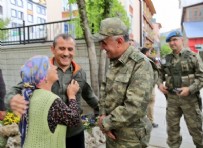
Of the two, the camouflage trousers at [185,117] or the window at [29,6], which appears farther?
the window at [29,6]

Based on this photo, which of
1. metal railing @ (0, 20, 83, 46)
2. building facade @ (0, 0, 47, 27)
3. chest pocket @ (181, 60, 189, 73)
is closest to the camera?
chest pocket @ (181, 60, 189, 73)

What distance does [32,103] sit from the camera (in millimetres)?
1799

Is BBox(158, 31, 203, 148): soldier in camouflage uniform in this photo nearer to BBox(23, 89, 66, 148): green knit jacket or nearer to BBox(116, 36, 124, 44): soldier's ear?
BBox(116, 36, 124, 44): soldier's ear

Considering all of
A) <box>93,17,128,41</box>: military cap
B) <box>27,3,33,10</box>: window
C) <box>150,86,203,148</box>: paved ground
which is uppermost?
<box>27,3,33,10</box>: window

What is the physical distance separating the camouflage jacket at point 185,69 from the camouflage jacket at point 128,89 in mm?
1655

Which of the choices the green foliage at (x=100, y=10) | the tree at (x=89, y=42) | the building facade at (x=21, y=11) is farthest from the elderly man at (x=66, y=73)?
the building facade at (x=21, y=11)

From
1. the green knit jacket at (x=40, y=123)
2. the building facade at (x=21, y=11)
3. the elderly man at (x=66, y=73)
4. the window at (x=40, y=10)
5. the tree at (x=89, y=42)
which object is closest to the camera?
the green knit jacket at (x=40, y=123)

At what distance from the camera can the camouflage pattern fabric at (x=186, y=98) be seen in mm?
3496

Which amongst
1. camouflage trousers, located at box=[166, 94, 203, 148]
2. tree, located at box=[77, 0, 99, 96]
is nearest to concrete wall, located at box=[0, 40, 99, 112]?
tree, located at box=[77, 0, 99, 96]

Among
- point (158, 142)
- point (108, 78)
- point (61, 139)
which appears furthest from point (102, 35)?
point (158, 142)

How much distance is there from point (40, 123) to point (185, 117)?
2.48 metres

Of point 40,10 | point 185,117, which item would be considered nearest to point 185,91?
point 185,117

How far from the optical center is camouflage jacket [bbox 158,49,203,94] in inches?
137

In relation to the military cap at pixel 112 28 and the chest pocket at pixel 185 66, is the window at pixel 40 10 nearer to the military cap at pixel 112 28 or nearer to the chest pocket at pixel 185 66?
the chest pocket at pixel 185 66
